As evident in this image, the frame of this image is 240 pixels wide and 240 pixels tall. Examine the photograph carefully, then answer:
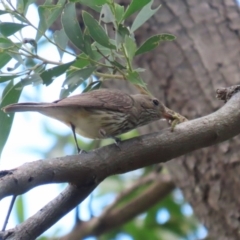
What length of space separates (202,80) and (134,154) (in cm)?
155

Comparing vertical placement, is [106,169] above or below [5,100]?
below

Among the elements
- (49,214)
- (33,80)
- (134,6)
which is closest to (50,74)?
(33,80)

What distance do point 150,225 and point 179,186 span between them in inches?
24.8

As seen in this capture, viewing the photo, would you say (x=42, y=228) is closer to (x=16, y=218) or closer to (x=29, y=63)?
(x=29, y=63)

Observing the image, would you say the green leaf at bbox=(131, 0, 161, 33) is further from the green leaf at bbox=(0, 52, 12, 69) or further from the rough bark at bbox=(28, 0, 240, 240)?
the rough bark at bbox=(28, 0, 240, 240)

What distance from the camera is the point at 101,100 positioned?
231 centimetres

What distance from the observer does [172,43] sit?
3344 millimetres

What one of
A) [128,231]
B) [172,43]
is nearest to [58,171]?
[172,43]

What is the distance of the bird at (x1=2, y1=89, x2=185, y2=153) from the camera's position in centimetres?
211

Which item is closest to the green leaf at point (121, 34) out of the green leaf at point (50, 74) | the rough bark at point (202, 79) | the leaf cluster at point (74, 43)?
the leaf cluster at point (74, 43)

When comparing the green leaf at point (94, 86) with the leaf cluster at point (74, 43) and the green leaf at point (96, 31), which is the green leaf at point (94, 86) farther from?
the green leaf at point (96, 31)

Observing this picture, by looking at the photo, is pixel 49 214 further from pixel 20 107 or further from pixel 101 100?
pixel 101 100

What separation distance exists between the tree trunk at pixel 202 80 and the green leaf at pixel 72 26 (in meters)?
1.38

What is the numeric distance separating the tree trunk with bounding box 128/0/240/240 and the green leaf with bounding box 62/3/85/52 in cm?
138
